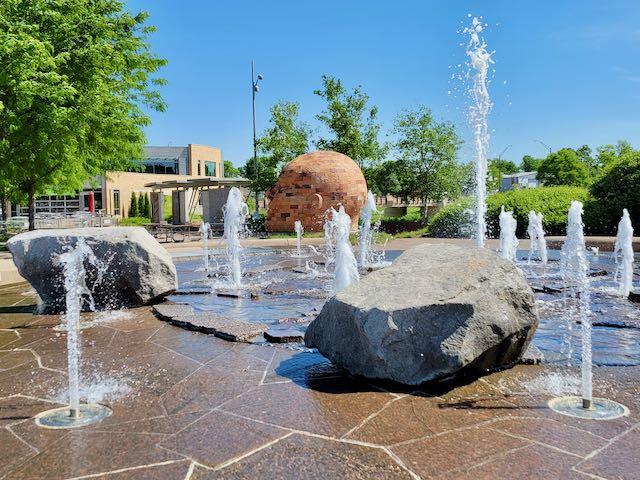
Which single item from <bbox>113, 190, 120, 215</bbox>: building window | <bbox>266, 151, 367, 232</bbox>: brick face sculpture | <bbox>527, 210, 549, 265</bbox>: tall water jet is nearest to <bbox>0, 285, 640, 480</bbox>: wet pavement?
<bbox>527, 210, 549, 265</bbox>: tall water jet

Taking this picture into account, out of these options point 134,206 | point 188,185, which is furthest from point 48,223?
point 134,206

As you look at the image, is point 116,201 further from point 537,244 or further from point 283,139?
point 537,244

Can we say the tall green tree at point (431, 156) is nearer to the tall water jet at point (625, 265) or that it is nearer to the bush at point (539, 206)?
the bush at point (539, 206)

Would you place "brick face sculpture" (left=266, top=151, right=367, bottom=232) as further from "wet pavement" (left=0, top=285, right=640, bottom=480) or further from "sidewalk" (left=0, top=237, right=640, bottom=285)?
"wet pavement" (left=0, top=285, right=640, bottom=480)

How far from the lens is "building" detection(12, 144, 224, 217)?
151 ft

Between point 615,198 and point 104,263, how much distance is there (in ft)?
61.9

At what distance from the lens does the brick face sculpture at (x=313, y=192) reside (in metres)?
23.5

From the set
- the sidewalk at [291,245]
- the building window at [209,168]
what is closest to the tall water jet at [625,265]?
the sidewalk at [291,245]

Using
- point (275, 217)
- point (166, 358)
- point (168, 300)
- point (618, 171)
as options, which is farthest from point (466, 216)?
point (166, 358)

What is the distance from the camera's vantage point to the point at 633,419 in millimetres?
3297

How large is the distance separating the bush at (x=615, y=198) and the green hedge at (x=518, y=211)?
0.84 meters

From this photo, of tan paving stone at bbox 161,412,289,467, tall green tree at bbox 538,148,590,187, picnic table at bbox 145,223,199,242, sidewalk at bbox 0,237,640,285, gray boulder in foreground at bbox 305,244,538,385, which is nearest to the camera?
tan paving stone at bbox 161,412,289,467

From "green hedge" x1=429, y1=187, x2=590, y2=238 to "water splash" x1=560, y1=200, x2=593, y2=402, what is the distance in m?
10.8

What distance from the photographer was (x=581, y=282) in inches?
173
